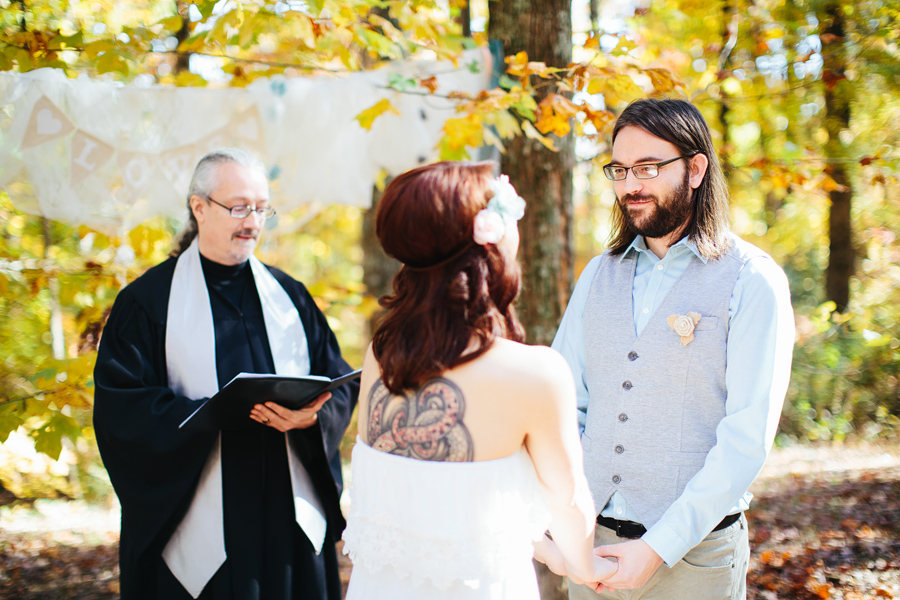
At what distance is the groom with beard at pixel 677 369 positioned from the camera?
1.79 m

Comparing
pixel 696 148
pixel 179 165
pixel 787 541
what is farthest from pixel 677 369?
pixel 787 541

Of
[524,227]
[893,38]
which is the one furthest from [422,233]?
[893,38]

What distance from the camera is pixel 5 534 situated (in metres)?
5.05

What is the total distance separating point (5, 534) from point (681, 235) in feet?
17.9

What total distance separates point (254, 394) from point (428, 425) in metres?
1.05

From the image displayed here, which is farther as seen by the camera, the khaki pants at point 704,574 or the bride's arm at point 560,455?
the khaki pants at point 704,574

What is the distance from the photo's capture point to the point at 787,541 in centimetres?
461

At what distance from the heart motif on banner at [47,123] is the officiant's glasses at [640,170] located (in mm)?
2829

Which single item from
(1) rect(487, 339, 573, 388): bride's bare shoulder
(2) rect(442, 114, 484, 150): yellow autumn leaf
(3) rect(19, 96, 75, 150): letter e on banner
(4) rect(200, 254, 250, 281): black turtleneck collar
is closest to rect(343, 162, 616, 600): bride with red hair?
(1) rect(487, 339, 573, 388): bride's bare shoulder

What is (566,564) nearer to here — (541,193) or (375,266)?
(541,193)

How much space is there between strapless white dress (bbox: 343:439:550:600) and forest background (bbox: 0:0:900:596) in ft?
6.47

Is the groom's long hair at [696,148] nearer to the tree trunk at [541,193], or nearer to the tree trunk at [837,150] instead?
the tree trunk at [541,193]

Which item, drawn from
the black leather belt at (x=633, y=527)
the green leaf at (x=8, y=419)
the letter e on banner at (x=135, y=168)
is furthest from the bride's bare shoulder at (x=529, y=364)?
the letter e on banner at (x=135, y=168)

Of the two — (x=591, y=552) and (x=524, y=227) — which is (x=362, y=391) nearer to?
(x=591, y=552)
